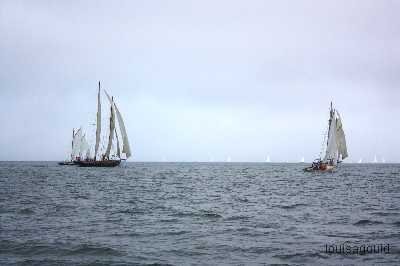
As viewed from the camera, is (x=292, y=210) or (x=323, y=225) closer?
(x=323, y=225)

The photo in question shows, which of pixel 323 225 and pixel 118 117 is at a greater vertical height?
pixel 118 117

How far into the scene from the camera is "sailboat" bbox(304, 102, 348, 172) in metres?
104

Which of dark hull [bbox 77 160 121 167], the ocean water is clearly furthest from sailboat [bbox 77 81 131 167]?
the ocean water

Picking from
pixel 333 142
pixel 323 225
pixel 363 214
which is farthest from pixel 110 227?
pixel 333 142

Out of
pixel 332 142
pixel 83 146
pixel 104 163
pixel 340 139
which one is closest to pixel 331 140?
pixel 332 142

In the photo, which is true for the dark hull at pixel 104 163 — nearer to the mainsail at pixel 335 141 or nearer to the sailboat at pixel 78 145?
the sailboat at pixel 78 145

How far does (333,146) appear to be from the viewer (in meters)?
105

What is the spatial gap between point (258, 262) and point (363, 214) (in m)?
15.7

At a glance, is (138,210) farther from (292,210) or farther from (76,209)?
(292,210)

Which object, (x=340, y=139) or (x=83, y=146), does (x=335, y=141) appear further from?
(x=83, y=146)

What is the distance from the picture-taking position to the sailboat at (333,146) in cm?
10400

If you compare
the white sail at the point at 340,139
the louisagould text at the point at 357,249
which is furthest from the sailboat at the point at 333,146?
the louisagould text at the point at 357,249

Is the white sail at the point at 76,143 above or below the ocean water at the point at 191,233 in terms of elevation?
above

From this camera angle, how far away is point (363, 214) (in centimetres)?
2845
